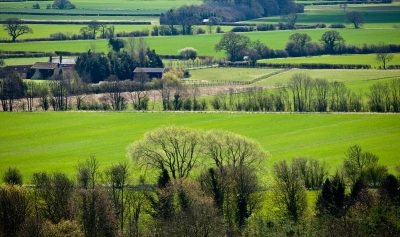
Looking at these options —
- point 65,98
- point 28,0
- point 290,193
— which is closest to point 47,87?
point 65,98

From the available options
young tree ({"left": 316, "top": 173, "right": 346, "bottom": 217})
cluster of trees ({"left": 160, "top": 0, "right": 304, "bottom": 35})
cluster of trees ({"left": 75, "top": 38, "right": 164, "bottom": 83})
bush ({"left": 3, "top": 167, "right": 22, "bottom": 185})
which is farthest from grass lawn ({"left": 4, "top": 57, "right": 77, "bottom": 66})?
young tree ({"left": 316, "top": 173, "right": 346, "bottom": 217})

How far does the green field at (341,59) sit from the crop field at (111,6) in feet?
161

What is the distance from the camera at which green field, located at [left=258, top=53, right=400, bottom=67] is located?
111250mm

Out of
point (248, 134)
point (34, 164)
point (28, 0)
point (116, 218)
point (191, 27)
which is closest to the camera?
point (116, 218)

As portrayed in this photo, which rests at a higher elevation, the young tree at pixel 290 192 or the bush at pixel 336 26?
the bush at pixel 336 26

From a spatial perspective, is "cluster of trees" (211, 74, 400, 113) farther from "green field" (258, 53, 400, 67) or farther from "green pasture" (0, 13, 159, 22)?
"green pasture" (0, 13, 159, 22)

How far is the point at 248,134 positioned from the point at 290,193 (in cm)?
1978

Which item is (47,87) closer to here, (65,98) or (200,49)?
(65,98)

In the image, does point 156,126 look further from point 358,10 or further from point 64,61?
point 358,10

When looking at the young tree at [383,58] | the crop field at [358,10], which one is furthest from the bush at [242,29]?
the young tree at [383,58]

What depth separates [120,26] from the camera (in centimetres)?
14675

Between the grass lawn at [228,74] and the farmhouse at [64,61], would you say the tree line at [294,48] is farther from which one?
the farmhouse at [64,61]

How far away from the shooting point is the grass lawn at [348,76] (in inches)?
3775

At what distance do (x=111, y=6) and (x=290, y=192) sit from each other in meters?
121
